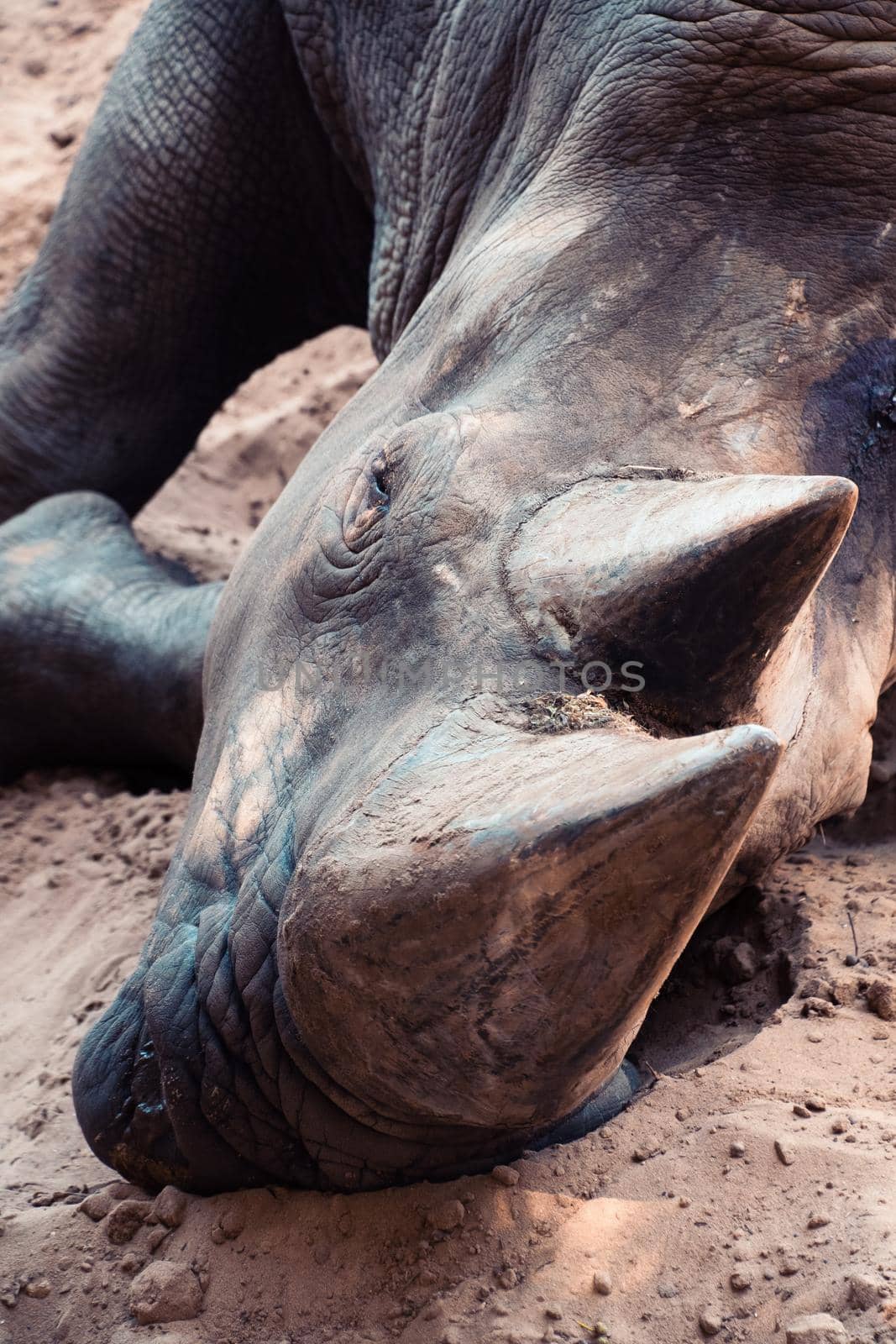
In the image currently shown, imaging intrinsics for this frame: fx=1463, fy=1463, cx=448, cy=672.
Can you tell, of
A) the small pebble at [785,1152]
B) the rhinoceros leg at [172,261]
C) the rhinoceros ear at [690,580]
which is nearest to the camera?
the rhinoceros ear at [690,580]

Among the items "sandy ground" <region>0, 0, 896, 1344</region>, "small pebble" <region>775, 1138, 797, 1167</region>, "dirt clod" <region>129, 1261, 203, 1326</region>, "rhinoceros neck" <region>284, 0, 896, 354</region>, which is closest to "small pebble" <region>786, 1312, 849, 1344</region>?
"sandy ground" <region>0, 0, 896, 1344</region>

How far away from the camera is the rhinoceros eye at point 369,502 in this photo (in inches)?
76.0

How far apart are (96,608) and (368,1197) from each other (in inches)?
80.3

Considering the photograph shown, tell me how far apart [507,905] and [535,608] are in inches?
15.7

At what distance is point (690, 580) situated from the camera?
1507 millimetres

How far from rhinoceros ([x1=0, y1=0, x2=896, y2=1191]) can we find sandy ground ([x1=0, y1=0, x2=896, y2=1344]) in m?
0.08

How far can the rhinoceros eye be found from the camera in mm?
1931

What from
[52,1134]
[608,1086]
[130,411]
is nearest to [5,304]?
[130,411]

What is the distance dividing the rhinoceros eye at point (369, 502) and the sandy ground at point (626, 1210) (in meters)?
0.84

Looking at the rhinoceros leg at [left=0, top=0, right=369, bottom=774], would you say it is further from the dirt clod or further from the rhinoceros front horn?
the rhinoceros front horn

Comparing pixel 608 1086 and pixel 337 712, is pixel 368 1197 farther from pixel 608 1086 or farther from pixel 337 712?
pixel 337 712

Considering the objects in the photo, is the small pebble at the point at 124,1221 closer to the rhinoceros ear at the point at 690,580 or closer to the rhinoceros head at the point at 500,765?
the rhinoceros head at the point at 500,765

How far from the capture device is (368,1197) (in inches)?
73.0

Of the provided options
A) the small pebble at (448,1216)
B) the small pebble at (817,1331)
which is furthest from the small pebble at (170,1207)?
the small pebble at (817,1331)
